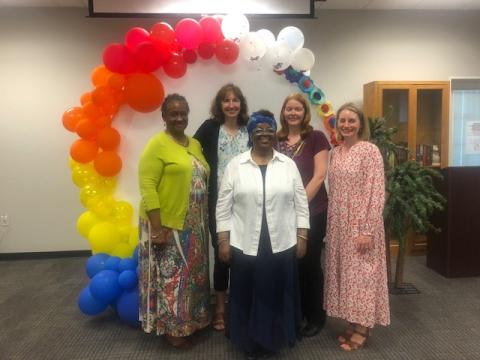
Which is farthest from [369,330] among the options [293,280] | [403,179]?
[403,179]

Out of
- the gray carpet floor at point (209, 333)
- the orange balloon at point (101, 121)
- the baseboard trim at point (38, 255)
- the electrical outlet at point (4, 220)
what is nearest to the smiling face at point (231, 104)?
the orange balloon at point (101, 121)

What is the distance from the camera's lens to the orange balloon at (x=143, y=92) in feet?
8.91

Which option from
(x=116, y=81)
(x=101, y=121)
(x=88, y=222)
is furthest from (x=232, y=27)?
(x=88, y=222)

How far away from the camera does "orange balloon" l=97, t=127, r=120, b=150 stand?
2.73m

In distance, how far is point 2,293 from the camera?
3350 mm

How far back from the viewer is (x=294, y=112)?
2279 millimetres

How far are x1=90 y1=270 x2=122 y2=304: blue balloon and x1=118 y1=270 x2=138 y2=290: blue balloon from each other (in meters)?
0.04

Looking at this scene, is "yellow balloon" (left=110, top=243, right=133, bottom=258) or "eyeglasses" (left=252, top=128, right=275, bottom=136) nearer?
"eyeglasses" (left=252, top=128, right=275, bottom=136)

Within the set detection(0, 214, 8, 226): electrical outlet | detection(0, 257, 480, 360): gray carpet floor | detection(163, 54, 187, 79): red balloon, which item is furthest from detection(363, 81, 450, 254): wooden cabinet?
detection(0, 214, 8, 226): electrical outlet

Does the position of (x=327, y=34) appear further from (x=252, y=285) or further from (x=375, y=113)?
(x=252, y=285)

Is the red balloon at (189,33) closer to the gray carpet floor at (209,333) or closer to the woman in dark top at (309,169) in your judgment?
the woman in dark top at (309,169)

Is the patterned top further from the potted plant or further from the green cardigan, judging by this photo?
the potted plant

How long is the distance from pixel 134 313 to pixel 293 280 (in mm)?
1101

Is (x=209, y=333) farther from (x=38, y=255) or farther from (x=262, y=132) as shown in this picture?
(x=38, y=255)
